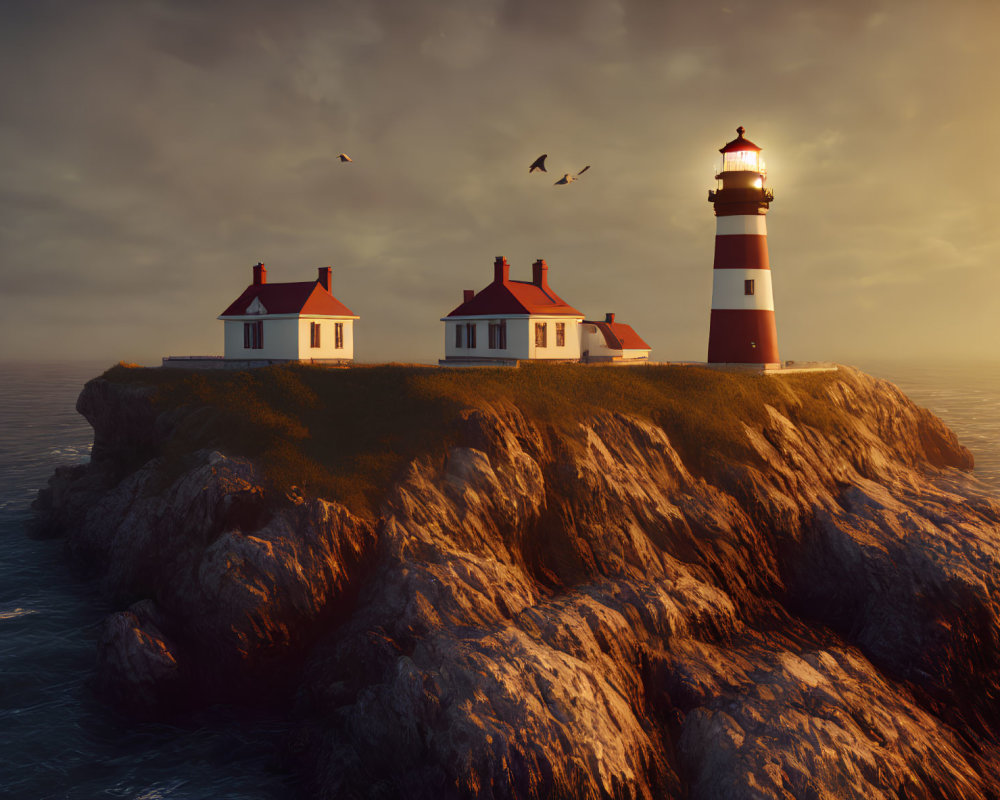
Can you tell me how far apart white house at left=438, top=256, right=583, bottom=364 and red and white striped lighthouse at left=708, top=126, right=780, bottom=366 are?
9.88 m

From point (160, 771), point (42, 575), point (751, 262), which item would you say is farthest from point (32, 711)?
point (751, 262)

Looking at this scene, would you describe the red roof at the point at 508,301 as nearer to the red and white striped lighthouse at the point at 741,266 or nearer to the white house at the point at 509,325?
the white house at the point at 509,325

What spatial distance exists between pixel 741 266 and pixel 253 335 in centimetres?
3178

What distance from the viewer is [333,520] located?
→ 1004 inches

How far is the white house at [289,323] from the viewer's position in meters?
46.5

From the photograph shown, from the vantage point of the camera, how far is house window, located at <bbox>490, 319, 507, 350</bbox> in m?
48.3

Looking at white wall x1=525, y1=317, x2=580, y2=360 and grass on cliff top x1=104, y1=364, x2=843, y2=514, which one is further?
white wall x1=525, y1=317, x2=580, y2=360

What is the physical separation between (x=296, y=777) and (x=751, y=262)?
3787 centimetres

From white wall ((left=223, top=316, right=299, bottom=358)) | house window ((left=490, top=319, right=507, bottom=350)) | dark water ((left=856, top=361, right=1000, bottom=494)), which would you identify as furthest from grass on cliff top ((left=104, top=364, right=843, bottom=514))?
dark water ((left=856, top=361, right=1000, bottom=494))

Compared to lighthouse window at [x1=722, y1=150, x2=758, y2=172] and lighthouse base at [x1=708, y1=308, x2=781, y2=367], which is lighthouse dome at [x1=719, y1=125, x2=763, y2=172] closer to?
lighthouse window at [x1=722, y1=150, x2=758, y2=172]

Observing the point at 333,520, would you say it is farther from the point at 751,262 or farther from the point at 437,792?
the point at 751,262

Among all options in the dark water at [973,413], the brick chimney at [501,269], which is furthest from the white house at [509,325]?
the dark water at [973,413]

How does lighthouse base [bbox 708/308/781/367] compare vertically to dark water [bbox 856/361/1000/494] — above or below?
above

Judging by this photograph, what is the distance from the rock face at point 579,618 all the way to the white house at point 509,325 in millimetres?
14853
